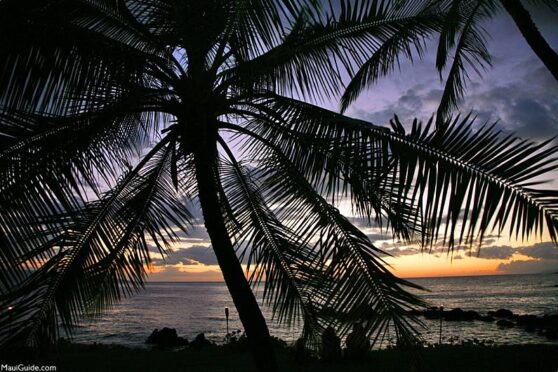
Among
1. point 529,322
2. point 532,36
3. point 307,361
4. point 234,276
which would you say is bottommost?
point 529,322

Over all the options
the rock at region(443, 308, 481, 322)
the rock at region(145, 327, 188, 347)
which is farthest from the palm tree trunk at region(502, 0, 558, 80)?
the rock at region(443, 308, 481, 322)

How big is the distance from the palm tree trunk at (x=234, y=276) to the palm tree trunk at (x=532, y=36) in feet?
16.8

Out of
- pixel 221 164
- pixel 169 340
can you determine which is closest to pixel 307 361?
pixel 221 164

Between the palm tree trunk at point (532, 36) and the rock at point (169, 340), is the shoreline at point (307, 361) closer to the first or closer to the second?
the palm tree trunk at point (532, 36)

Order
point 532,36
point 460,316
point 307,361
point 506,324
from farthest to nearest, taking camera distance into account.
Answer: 1. point 460,316
2. point 506,324
3. point 307,361
4. point 532,36

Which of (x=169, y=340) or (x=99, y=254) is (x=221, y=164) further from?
(x=169, y=340)

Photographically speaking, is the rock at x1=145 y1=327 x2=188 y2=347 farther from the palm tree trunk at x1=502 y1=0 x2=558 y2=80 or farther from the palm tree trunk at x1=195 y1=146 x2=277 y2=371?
the palm tree trunk at x1=502 y1=0 x2=558 y2=80

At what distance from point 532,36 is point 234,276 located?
580cm

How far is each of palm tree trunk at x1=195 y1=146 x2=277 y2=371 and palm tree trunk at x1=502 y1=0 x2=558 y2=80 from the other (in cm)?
513

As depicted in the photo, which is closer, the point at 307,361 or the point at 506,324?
the point at 307,361

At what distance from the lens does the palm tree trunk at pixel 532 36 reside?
255 inches

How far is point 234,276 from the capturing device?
586 cm

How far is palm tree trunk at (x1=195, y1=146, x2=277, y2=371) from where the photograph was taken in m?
5.85

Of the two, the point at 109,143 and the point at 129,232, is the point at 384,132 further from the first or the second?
the point at 129,232
